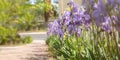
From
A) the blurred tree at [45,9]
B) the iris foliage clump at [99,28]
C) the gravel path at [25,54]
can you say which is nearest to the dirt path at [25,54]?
the gravel path at [25,54]

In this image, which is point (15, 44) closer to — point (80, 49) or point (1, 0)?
point (1, 0)

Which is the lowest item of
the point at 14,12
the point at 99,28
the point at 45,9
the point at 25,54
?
the point at 45,9

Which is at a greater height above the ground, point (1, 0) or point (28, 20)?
point (1, 0)

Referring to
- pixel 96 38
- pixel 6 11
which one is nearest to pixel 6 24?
pixel 6 11

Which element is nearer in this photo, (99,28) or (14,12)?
(99,28)

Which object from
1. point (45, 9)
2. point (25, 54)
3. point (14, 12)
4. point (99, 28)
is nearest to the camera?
point (99, 28)

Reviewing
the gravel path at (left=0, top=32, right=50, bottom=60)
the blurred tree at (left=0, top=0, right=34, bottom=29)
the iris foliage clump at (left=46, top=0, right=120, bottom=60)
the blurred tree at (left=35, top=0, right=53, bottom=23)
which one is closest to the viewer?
the iris foliage clump at (left=46, top=0, right=120, bottom=60)

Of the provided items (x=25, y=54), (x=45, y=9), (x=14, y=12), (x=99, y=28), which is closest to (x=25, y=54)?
(x=25, y=54)

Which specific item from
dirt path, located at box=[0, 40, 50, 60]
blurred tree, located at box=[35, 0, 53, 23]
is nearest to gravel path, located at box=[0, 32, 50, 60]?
dirt path, located at box=[0, 40, 50, 60]

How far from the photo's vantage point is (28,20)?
2188 cm

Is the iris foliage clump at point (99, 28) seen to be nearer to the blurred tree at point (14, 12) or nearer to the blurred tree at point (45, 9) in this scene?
the blurred tree at point (14, 12)

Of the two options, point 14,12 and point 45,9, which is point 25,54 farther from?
point 45,9

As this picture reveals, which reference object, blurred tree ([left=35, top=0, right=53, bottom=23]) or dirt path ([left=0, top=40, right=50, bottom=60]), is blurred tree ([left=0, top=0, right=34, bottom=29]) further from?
blurred tree ([left=35, top=0, right=53, bottom=23])

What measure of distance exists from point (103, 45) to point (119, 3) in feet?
6.43
